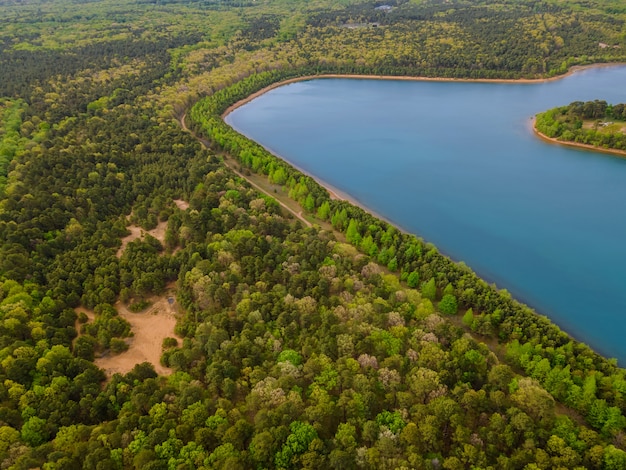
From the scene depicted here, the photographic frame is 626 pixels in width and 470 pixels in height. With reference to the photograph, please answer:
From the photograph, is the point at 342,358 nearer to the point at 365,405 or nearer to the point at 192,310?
the point at 365,405

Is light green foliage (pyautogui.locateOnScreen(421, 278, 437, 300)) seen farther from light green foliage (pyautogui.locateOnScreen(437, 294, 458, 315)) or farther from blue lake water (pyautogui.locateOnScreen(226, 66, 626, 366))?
blue lake water (pyautogui.locateOnScreen(226, 66, 626, 366))

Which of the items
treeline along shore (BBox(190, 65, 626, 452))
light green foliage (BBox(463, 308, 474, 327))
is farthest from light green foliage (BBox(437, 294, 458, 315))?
light green foliage (BBox(463, 308, 474, 327))

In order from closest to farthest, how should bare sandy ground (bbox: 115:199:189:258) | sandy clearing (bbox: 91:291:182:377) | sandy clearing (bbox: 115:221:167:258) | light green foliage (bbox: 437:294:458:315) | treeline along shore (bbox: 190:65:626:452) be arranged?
treeline along shore (bbox: 190:65:626:452), sandy clearing (bbox: 91:291:182:377), light green foliage (bbox: 437:294:458:315), bare sandy ground (bbox: 115:199:189:258), sandy clearing (bbox: 115:221:167:258)

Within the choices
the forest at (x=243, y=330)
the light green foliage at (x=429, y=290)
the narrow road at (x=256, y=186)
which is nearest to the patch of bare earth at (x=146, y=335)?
the forest at (x=243, y=330)

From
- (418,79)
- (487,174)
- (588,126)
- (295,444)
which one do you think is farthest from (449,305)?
(418,79)

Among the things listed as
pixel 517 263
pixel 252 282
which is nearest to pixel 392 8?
pixel 517 263

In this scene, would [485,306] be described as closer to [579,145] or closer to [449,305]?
[449,305]
